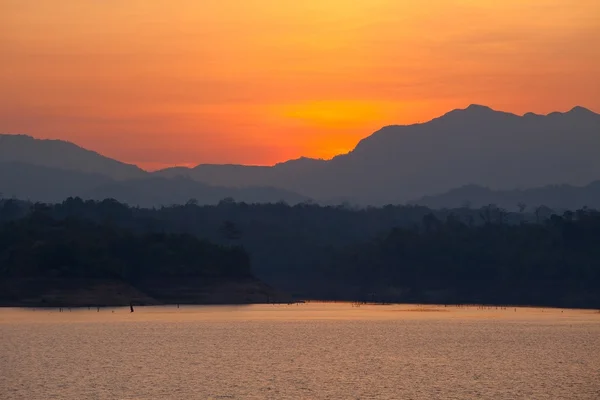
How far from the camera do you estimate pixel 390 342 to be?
144 m

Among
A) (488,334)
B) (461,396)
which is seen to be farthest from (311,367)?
(488,334)

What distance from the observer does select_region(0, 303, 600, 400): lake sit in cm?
8994

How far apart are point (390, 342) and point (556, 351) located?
23829 millimetres

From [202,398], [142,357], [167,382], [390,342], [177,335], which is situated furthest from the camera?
[177,335]

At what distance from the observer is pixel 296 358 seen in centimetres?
12100

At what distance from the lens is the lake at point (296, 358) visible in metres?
89.9

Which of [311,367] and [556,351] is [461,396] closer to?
[311,367]

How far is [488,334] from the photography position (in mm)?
159750

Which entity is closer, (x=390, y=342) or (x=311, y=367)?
(x=311, y=367)

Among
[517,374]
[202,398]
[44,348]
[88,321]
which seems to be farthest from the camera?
[88,321]

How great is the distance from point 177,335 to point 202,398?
72.2 m

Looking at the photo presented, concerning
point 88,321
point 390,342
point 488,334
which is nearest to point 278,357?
point 390,342

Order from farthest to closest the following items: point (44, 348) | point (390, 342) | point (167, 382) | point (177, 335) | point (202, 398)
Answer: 1. point (177, 335)
2. point (390, 342)
3. point (44, 348)
4. point (167, 382)
5. point (202, 398)

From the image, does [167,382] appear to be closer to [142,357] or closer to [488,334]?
[142,357]
